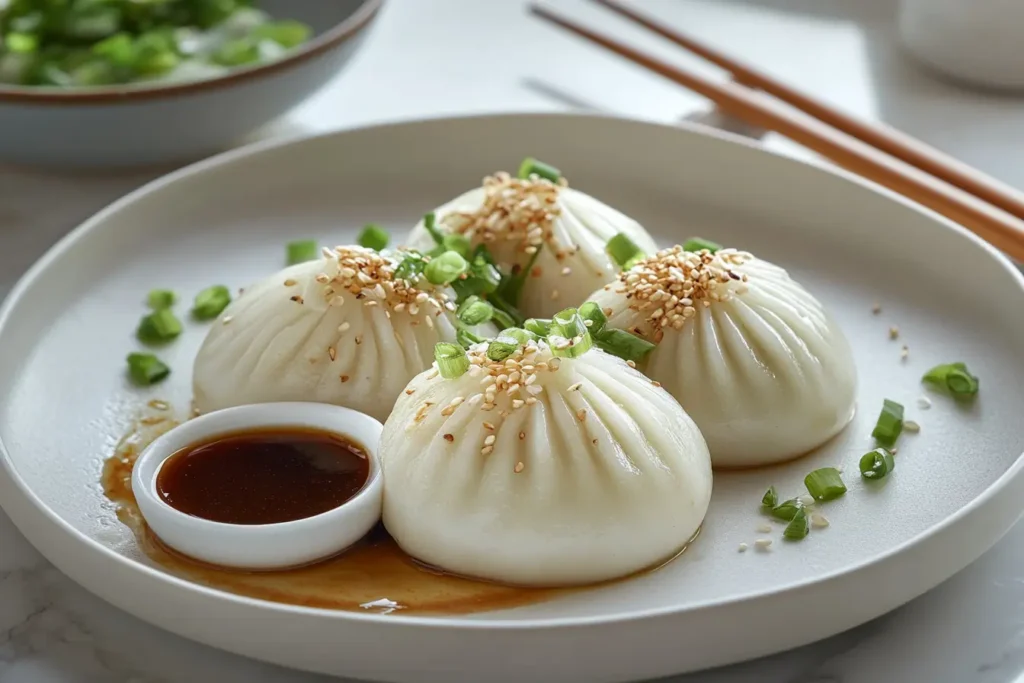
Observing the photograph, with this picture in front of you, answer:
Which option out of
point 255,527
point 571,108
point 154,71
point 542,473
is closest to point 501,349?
point 542,473

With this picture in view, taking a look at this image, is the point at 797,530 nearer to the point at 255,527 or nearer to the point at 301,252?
the point at 255,527

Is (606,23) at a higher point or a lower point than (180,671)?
higher

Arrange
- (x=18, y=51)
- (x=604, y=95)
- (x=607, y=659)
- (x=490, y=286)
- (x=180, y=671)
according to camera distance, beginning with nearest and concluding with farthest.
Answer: (x=607, y=659) → (x=180, y=671) → (x=490, y=286) → (x=18, y=51) → (x=604, y=95)

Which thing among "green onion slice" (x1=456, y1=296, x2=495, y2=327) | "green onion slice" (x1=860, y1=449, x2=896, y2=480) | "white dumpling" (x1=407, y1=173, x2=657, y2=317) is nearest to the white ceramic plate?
"green onion slice" (x1=860, y1=449, x2=896, y2=480)

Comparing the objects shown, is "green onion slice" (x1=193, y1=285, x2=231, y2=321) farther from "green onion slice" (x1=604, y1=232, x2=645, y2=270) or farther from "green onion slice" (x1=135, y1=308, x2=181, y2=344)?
"green onion slice" (x1=604, y1=232, x2=645, y2=270)

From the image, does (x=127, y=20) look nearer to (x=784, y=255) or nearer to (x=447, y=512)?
(x=784, y=255)

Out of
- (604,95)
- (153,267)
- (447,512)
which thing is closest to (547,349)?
(447,512)

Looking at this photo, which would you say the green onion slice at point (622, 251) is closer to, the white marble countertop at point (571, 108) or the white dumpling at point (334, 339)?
the white dumpling at point (334, 339)
